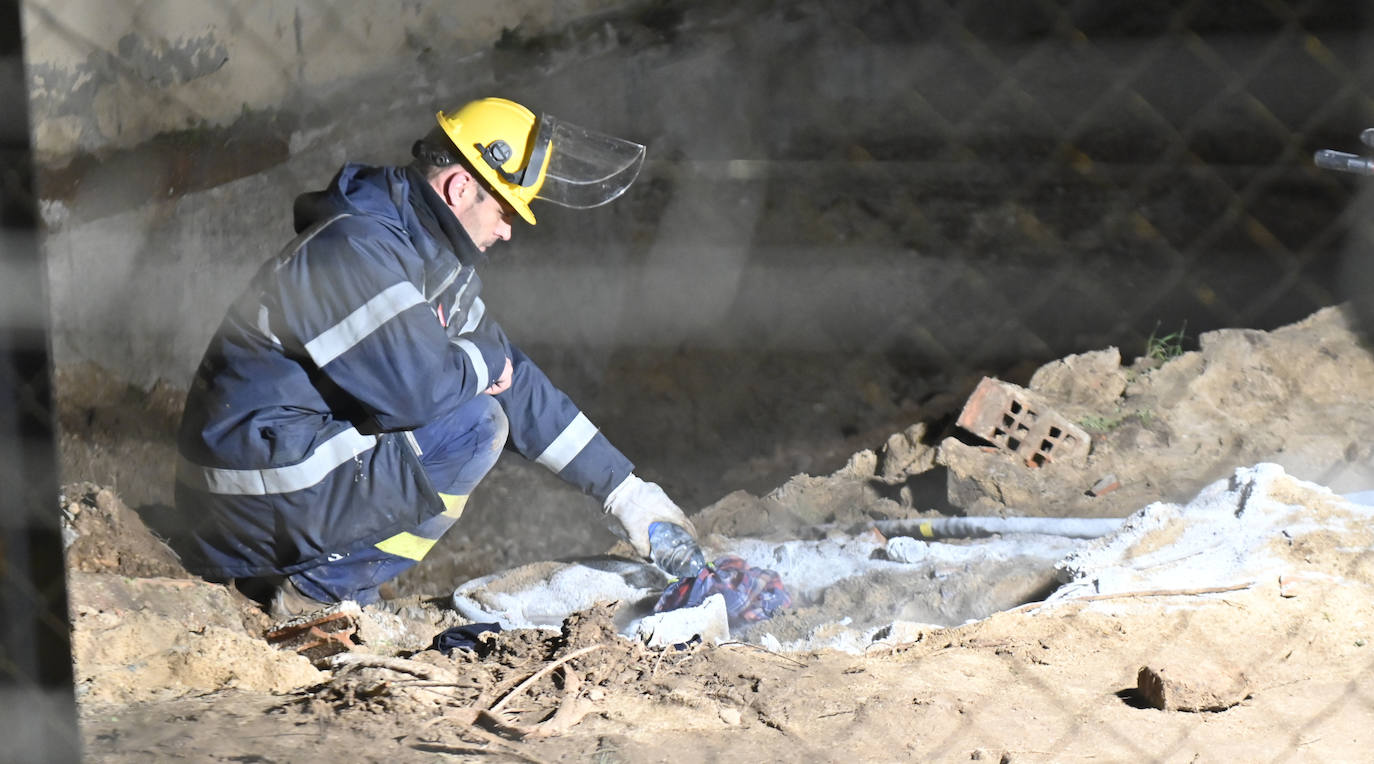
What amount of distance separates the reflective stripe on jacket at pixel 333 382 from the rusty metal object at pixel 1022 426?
159 centimetres

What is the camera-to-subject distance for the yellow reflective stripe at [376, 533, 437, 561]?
2.99m

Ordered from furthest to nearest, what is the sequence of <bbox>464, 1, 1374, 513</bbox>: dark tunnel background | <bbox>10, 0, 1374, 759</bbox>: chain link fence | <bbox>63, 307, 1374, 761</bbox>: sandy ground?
<bbox>464, 1, 1374, 513</bbox>: dark tunnel background, <bbox>10, 0, 1374, 759</bbox>: chain link fence, <bbox>63, 307, 1374, 761</bbox>: sandy ground

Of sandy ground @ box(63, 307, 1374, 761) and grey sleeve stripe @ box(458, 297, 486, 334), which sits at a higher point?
grey sleeve stripe @ box(458, 297, 486, 334)

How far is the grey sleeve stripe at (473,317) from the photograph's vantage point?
10.2 ft

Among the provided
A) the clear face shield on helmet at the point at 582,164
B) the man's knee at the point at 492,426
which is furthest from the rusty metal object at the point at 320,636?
the clear face shield on helmet at the point at 582,164

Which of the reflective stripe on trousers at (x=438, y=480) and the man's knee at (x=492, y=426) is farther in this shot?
the man's knee at (x=492, y=426)

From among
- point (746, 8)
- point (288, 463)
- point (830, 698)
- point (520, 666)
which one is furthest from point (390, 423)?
point (746, 8)

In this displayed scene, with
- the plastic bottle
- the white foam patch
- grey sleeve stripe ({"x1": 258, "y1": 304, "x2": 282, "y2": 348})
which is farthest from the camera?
the plastic bottle

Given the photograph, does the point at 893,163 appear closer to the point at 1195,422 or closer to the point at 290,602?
the point at 1195,422

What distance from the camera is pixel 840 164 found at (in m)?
5.44

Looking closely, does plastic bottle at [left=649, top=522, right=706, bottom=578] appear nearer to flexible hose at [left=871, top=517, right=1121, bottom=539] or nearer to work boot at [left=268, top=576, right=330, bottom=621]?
flexible hose at [left=871, top=517, right=1121, bottom=539]

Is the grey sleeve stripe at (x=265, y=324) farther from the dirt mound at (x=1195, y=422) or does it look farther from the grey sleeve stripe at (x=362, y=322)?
the dirt mound at (x=1195, y=422)

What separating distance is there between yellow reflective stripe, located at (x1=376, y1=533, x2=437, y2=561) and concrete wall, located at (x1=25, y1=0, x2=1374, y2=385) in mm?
1497

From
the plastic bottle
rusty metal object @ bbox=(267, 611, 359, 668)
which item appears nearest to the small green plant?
the plastic bottle
